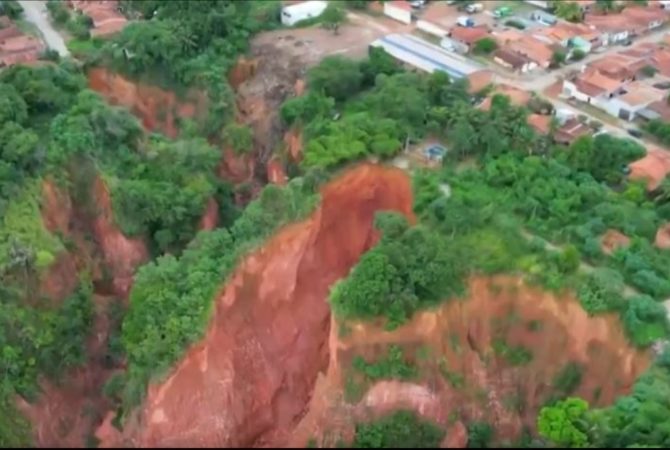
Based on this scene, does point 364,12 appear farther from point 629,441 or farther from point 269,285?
point 629,441

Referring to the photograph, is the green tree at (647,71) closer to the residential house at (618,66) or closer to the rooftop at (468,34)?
the residential house at (618,66)

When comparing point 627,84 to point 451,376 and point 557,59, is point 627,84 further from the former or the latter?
point 451,376

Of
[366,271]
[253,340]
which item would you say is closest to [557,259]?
[366,271]

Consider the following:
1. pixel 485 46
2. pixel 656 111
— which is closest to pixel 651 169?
pixel 656 111

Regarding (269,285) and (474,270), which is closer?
(474,270)

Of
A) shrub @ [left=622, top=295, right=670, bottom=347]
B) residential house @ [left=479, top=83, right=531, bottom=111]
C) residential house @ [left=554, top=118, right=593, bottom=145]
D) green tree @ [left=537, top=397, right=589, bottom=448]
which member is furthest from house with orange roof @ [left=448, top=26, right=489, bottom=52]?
green tree @ [left=537, top=397, right=589, bottom=448]

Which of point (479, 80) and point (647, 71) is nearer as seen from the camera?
→ point (479, 80)
